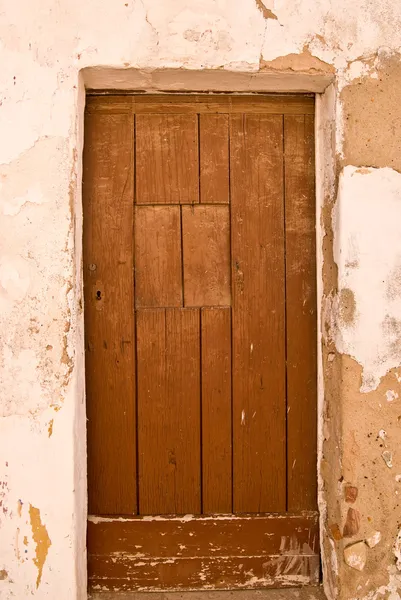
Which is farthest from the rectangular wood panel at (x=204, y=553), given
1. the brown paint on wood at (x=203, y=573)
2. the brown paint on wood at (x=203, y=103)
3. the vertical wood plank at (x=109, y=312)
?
the brown paint on wood at (x=203, y=103)

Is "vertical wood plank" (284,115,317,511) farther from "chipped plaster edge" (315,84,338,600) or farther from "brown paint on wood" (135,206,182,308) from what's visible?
"brown paint on wood" (135,206,182,308)

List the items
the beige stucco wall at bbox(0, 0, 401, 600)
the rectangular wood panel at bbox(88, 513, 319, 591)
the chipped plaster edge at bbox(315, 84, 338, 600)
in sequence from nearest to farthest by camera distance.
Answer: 1. the beige stucco wall at bbox(0, 0, 401, 600)
2. the chipped plaster edge at bbox(315, 84, 338, 600)
3. the rectangular wood panel at bbox(88, 513, 319, 591)

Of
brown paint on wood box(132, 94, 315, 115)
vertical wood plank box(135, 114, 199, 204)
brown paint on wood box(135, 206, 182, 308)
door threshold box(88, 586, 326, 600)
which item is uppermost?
brown paint on wood box(132, 94, 315, 115)

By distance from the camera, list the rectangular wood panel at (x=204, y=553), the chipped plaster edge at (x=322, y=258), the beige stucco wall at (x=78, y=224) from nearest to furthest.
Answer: the beige stucco wall at (x=78, y=224)
the chipped plaster edge at (x=322, y=258)
the rectangular wood panel at (x=204, y=553)

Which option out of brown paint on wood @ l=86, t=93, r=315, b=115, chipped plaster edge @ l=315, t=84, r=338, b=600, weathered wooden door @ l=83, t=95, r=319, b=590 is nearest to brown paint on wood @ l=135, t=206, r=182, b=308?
weathered wooden door @ l=83, t=95, r=319, b=590

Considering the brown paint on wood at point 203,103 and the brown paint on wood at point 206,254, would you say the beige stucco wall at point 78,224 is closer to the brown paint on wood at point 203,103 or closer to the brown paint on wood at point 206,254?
the brown paint on wood at point 203,103

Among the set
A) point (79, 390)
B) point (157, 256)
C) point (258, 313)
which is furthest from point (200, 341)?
point (79, 390)

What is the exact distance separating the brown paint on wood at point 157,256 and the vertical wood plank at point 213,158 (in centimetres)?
14

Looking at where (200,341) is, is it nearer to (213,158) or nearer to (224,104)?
(213,158)

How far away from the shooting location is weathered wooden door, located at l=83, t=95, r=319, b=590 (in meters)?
1.84

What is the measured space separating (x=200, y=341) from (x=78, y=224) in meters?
0.58

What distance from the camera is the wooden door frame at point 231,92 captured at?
1693mm

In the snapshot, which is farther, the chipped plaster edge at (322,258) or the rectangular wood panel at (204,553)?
the rectangular wood panel at (204,553)

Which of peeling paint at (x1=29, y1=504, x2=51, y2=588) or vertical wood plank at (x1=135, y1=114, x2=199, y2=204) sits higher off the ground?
vertical wood plank at (x1=135, y1=114, x2=199, y2=204)
